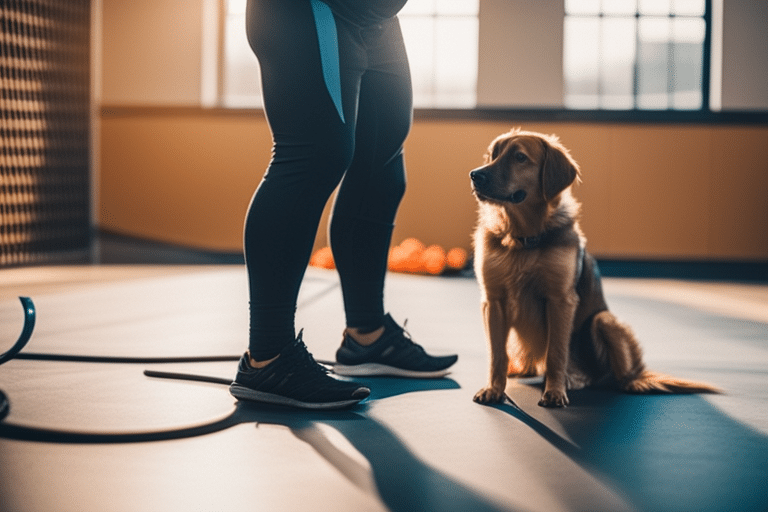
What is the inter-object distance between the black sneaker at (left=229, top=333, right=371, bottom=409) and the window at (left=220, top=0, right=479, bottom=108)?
4.76 metres

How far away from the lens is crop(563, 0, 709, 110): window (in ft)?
19.8

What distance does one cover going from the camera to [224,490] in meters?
1.06

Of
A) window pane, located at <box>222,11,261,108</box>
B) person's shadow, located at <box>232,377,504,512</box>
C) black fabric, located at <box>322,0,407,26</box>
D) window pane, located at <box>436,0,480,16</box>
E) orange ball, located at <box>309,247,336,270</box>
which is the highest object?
window pane, located at <box>436,0,480,16</box>

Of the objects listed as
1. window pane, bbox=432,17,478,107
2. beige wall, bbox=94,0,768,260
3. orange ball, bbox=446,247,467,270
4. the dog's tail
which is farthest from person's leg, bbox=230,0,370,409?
window pane, bbox=432,17,478,107

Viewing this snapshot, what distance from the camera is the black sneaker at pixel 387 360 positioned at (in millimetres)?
1869

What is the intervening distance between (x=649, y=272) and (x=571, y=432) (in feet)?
13.9

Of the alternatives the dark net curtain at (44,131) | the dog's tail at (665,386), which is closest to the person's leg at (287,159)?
the dog's tail at (665,386)

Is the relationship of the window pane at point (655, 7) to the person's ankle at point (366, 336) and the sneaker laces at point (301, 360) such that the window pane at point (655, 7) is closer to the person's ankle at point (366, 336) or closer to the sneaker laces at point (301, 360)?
the person's ankle at point (366, 336)

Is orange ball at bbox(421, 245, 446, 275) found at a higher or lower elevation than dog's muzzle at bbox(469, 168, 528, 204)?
lower

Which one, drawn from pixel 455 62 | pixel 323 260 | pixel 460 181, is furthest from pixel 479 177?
pixel 455 62

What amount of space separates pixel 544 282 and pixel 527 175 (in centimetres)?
25

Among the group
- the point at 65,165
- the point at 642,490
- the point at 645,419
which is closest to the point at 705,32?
the point at 65,165

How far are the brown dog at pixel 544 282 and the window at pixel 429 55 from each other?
437 cm

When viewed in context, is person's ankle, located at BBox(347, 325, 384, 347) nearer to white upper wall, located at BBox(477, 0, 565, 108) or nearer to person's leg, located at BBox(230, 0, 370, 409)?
person's leg, located at BBox(230, 0, 370, 409)
